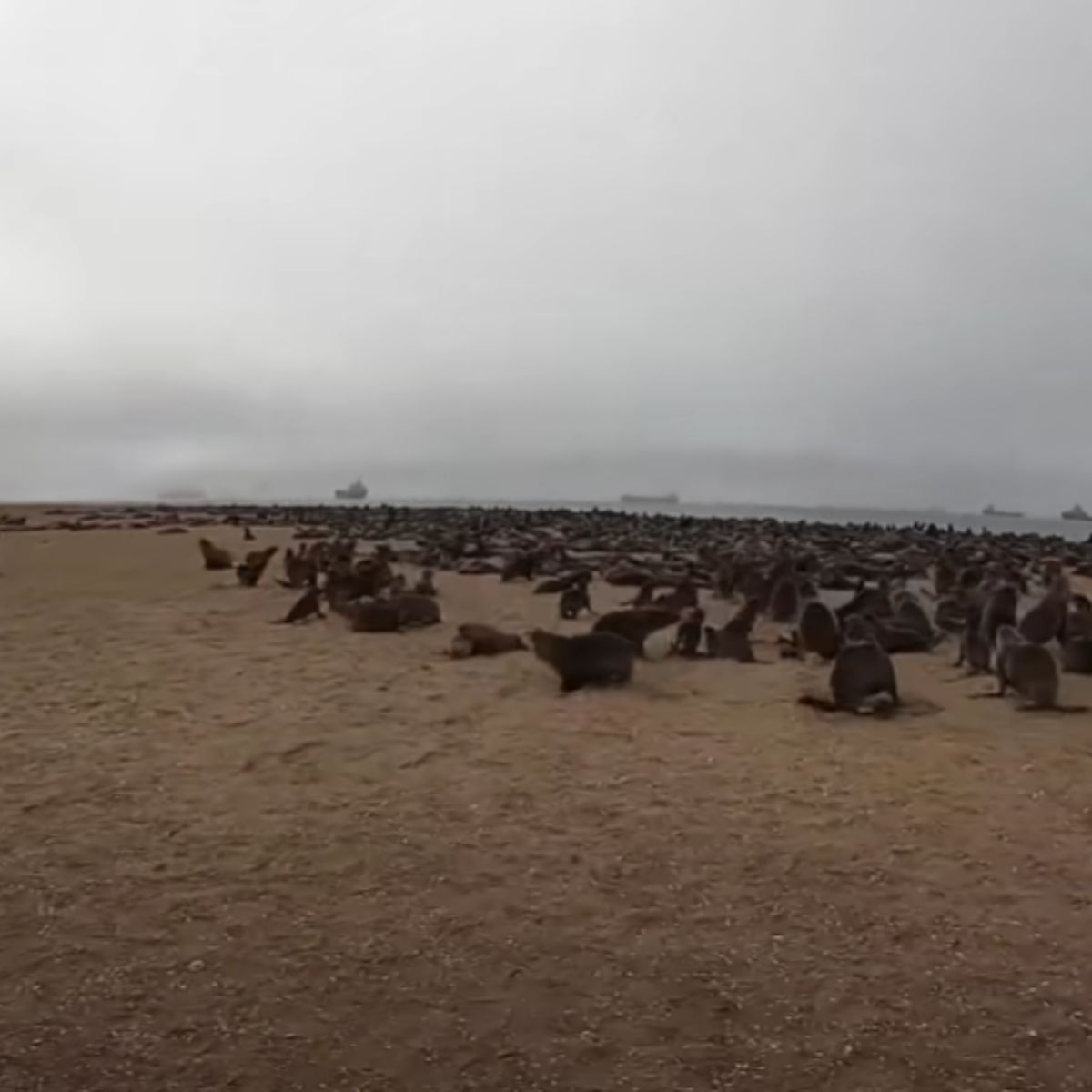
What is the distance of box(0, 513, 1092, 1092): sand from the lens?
3018 millimetres

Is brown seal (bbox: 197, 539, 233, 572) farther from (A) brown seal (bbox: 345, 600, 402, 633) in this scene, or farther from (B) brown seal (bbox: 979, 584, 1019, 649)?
(B) brown seal (bbox: 979, 584, 1019, 649)

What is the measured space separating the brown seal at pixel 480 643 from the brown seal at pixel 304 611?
2530 mm

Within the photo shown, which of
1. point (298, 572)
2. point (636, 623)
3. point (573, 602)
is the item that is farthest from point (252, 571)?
point (636, 623)

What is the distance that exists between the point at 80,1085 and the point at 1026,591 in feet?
53.9

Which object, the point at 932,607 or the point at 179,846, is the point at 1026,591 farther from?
the point at 179,846

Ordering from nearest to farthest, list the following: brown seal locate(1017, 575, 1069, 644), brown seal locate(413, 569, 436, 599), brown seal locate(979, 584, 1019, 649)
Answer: brown seal locate(979, 584, 1019, 649)
brown seal locate(1017, 575, 1069, 644)
brown seal locate(413, 569, 436, 599)

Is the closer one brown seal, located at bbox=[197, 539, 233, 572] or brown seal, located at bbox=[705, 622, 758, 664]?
brown seal, located at bbox=[705, 622, 758, 664]

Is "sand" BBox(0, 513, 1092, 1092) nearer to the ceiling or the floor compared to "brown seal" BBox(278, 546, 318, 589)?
nearer to the floor

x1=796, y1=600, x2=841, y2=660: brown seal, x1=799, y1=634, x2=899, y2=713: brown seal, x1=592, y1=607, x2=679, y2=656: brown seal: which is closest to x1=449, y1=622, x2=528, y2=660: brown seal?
x1=592, y1=607, x2=679, y2=656: brown seal

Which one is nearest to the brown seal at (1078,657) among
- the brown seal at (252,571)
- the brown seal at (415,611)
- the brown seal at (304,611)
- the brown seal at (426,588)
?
the brown seal at (415,611)

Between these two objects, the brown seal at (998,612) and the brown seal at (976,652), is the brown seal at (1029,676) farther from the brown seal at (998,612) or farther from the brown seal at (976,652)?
the brown seal at (998,612)

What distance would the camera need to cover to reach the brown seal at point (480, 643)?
941cm

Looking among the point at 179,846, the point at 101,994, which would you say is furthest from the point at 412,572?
the point at 101,994

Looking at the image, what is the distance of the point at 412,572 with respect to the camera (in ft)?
58.3
